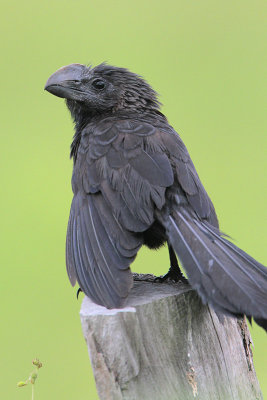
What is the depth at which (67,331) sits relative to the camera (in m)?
5.85

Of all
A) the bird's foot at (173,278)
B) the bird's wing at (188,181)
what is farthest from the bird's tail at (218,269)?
the bird's foot at (173,278)

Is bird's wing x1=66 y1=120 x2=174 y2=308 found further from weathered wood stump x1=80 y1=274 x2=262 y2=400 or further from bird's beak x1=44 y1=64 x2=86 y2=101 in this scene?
bird's beak x1=44 y1=64 x2=86 y2=101

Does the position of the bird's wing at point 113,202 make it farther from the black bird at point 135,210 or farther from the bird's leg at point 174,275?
the bird's leg at point 174,275

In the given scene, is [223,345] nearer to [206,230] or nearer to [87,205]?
[206,230]

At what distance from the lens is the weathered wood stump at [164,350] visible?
8.88ft

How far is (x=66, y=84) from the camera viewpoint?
4.35m

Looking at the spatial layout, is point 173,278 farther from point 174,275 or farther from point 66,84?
point 66,84

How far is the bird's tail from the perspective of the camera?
2.68 metres

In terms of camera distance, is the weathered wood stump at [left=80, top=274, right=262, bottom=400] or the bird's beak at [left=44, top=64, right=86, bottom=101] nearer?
Answer: the weathered wood stump at [left=80, top=274, right=262, bottom=400]

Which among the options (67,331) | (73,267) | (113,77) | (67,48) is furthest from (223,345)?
(67,48)

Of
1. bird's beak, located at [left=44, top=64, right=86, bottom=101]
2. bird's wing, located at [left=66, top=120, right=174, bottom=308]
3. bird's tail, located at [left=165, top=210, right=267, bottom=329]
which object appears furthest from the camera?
bird's beak, located at [left=44, top=64, right=86, bottom=101]

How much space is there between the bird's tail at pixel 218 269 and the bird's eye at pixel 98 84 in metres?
1.33

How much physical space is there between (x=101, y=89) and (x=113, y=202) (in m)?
1.19

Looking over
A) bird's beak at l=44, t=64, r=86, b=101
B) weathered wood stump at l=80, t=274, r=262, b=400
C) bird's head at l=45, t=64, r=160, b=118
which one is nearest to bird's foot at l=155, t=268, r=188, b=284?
weathered wood stump at l=80, t=274, r=262, b=400
